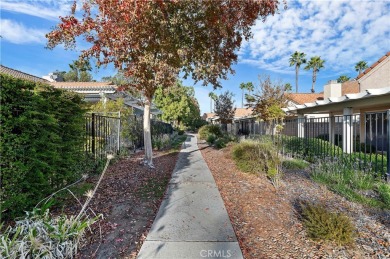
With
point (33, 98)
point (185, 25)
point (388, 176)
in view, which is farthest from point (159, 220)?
point (388, 176)

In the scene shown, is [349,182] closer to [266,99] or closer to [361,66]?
[266,99]

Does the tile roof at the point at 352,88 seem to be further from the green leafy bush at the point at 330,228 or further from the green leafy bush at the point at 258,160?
the green leafy bush at the point at 330,228

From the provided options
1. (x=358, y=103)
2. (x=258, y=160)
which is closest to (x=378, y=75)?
(x=358, y=103)

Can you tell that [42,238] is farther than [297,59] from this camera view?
No

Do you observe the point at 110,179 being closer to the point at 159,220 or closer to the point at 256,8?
the point at 159,220

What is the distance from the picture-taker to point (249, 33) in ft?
26.1

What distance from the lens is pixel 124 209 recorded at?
15.7 ft

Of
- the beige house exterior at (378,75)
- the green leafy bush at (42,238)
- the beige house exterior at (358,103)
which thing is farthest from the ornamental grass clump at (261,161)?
the beige house exterior at (378,75)

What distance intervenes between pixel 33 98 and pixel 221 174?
565 centimetres

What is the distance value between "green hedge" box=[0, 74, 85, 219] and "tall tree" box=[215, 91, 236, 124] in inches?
860

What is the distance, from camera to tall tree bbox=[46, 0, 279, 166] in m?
6.20

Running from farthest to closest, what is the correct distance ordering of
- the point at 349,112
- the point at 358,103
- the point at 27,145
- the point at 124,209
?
the point at 349,112
the point at 358,103
the point at 124,209
the point at 27,145

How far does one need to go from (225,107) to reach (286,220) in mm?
22195

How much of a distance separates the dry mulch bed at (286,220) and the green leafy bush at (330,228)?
0.09 meters
